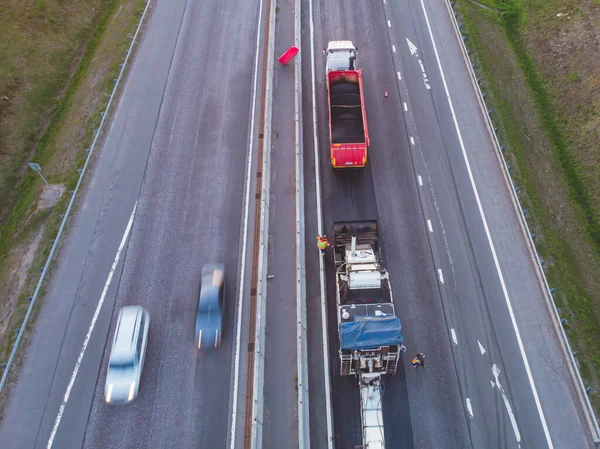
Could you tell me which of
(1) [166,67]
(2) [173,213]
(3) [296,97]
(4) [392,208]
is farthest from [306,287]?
(1) [166,67]

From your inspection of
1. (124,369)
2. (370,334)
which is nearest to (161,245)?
(124,369)

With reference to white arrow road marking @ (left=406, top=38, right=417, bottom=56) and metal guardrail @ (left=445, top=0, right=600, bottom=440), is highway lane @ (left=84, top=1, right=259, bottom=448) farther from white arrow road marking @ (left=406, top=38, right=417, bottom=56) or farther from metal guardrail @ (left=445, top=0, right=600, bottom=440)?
metal guardrail @ (left=445, top=0, right=600, bottom=440)

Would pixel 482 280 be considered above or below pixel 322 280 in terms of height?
below

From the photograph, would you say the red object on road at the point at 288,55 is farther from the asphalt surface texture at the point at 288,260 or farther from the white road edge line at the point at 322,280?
the white road edge line at the point at 322,280

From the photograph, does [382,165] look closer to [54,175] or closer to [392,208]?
[392,208]

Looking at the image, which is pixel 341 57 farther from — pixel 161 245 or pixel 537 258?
pixel 537 258

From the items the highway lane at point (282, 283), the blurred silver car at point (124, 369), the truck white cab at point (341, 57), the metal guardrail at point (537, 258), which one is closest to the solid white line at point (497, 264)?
the metal guardrail at point (537, 258)
